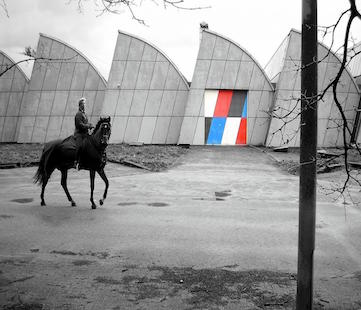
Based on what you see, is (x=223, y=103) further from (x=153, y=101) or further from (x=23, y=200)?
(x=23, y=200)

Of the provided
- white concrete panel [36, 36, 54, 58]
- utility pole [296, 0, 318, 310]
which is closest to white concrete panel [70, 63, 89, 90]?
white concrete panel [36, 36, 54, 58]

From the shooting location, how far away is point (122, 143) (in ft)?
88.5

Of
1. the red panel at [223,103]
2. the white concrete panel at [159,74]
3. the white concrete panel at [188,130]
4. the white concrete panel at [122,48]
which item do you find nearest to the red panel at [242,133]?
the red panel at [223,103]

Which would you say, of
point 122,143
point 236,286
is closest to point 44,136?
point 122,143

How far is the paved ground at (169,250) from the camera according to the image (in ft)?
14.6

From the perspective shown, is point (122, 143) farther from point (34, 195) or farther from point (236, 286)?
point (236, 286)

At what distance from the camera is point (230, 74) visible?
2602 centimetres

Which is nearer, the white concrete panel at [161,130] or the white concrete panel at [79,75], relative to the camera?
the white concrete panel at [161,130]

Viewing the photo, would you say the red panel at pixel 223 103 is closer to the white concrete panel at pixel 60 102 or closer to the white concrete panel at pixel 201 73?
the white concrete panel at pixel 201 73

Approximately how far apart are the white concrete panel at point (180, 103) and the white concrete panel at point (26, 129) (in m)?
11.1


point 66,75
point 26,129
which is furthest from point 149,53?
point 26,129

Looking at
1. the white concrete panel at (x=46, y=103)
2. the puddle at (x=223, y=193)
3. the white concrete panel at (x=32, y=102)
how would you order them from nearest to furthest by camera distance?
the puddle at (x=223, y=193) < the white concrete panel at (x=46, y=103) < the white concrete panel at (x=32, y=102)

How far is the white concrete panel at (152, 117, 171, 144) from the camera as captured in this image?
2700 centimetres

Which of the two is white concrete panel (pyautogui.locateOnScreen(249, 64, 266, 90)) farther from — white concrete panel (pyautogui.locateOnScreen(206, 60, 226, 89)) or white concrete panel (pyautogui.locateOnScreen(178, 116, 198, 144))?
white concrete panel (pyautogui.locateOnScreen(178, 116, 198, 144))
